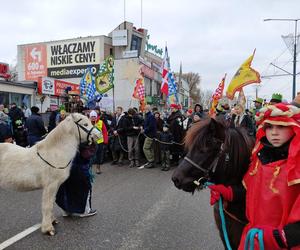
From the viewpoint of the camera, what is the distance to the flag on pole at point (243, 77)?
7738 mm

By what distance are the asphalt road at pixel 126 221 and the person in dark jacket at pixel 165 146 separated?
285 centimetres

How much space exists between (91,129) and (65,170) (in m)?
0.79

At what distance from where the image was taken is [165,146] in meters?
10.9

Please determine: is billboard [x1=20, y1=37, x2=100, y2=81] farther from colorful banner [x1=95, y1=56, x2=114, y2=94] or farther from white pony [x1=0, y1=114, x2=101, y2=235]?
white pony [x1=0, y1=114, x2=101, y2=235]

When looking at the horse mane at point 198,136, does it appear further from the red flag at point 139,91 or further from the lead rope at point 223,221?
the red flag at point 139,91

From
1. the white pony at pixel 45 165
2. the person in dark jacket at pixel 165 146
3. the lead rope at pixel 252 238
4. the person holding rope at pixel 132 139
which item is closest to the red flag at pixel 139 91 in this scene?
the person holding rope at pixel 132 139

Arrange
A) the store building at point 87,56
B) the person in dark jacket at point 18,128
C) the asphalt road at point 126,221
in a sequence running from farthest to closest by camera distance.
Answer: the store building at point 87,56
the person in dark jacket at point 18,128
the asphalt road at point 126,221

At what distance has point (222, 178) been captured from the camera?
2.45 metres

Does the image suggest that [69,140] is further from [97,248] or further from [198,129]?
[198,129]

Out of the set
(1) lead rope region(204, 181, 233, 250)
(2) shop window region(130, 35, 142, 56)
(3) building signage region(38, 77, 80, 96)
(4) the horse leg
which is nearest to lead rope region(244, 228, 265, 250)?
A: (1) lead rope region(204, 181, 233, 250)

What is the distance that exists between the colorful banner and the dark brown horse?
11521 mm

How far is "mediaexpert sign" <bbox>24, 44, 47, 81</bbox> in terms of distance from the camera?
4428cm

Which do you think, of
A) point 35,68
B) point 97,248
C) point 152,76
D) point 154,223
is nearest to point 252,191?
point 97,248

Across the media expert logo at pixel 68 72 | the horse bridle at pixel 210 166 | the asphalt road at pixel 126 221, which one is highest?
the media expert logo at pixel 68 72
